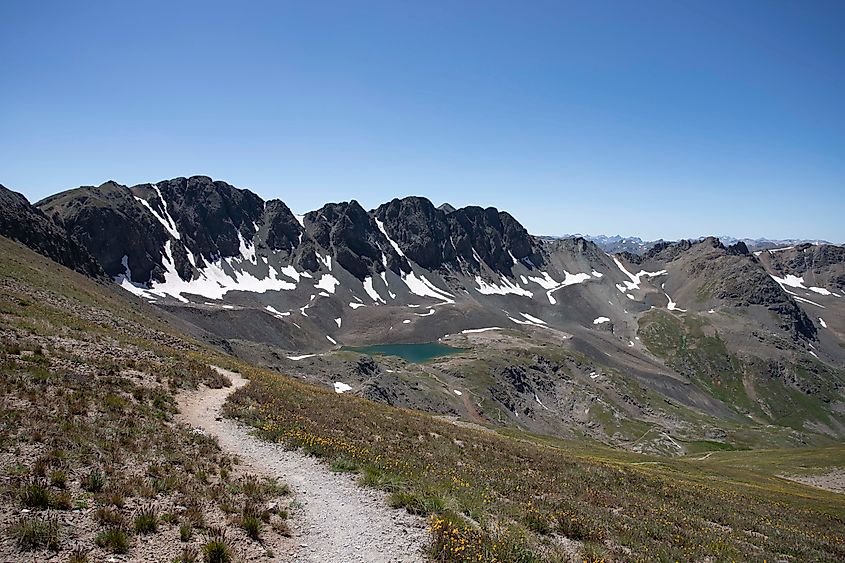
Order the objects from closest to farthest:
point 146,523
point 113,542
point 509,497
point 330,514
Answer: point 113,542, point 146,523, point 330,514, point 509,497

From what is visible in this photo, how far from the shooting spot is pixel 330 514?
48.4 feet

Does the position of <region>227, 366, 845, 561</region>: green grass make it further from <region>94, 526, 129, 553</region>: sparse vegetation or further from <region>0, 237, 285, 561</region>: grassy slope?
<region>94, 526, 129, 553</region>: sparse vegetation

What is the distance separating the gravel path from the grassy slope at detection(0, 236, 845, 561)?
748mm

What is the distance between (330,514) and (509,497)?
28.3ft

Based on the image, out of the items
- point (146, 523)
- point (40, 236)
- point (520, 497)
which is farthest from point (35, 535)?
point (40, 236)

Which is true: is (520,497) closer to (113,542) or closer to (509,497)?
(509,497)

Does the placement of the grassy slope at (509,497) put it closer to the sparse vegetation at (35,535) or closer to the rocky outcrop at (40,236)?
the sparse vegetation at (35,535)

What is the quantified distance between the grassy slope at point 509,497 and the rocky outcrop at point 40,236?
85067 millimetres

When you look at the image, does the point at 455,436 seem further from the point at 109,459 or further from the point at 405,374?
the point at 405,374

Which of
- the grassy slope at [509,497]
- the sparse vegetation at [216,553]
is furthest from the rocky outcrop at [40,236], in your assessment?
the sparse vegetation at [216,553]

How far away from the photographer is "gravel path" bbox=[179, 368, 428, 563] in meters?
12.8

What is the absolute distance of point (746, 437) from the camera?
160m

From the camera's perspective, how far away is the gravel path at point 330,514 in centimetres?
1275

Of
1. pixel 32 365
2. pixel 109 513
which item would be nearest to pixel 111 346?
pixel 32 365
